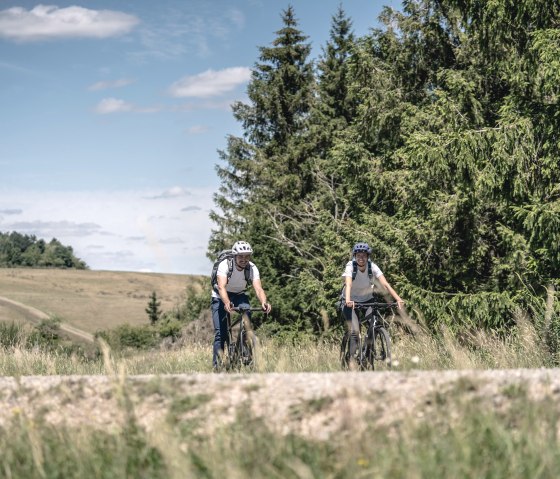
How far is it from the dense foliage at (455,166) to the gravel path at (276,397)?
515cm

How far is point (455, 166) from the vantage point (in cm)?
1767

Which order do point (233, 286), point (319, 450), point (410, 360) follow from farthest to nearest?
point (233, 286) → point (410, 360) → point (319, 450)

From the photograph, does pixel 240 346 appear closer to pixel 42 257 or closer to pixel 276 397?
pixel 276 397

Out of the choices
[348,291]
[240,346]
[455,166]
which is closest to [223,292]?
[240,346]

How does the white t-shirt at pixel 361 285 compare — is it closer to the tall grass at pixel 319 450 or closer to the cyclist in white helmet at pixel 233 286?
the cyclist in white helmet at pixel 233 286

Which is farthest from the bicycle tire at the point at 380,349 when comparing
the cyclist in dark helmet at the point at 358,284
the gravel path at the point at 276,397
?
the gravel path at the point at 276,397

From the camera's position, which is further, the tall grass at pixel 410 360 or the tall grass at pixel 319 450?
the tall grass at pixel 410 360

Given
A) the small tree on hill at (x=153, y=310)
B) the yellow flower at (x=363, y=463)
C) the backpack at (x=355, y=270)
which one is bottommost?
the small tree on hill at (x=153, y=310)

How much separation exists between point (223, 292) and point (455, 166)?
900 centimetres

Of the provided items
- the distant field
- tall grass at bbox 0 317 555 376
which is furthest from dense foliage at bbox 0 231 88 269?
tall grass at bbox 0 317 555 376

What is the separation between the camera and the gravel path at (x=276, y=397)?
4355 mm

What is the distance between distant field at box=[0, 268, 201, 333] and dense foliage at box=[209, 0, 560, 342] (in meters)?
68.5

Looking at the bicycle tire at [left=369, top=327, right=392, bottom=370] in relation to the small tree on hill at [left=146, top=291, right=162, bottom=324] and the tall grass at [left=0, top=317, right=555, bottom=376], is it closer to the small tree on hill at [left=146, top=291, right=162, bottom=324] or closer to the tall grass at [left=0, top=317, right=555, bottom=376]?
the tall grass at [left=0, top=317, right=555, bottom=376]

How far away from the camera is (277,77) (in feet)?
131
